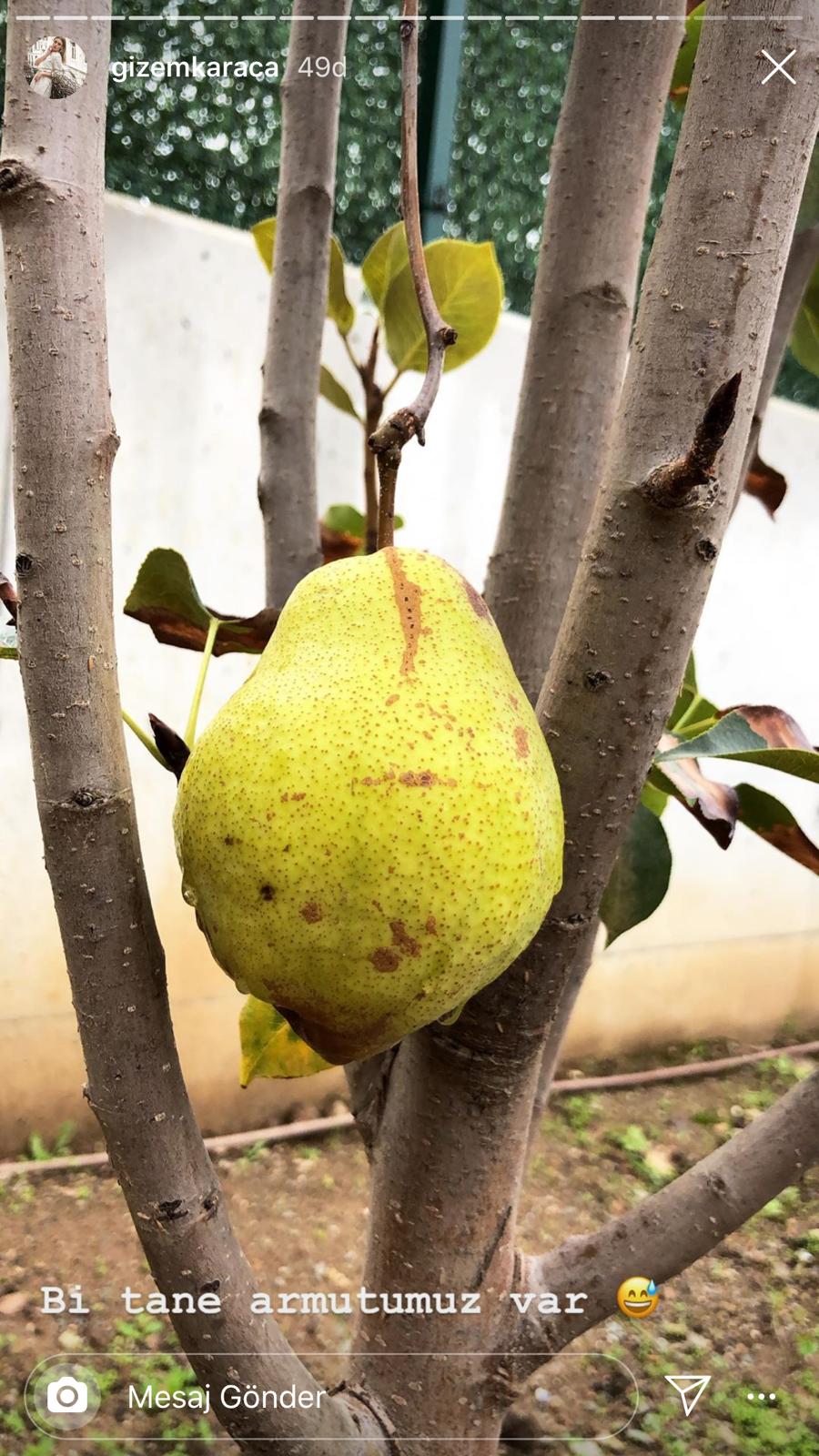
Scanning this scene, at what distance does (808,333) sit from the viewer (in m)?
0.70

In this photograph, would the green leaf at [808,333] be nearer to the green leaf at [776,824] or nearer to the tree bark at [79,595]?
the green leaf at [776,824]

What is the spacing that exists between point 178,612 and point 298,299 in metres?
0.22

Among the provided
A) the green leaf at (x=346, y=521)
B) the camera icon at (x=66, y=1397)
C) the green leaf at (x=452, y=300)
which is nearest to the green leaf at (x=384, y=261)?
the green leaf at (x=452, y=300)

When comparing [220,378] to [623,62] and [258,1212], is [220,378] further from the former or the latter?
[258,1212]

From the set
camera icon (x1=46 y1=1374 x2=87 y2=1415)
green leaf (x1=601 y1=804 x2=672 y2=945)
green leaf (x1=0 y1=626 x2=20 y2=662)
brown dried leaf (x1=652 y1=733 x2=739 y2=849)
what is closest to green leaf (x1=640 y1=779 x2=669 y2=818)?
green leaf (x1=601 y1=804 x2=672 y2=945)

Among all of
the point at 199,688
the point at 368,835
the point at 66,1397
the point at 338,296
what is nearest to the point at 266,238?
the point at 338,296

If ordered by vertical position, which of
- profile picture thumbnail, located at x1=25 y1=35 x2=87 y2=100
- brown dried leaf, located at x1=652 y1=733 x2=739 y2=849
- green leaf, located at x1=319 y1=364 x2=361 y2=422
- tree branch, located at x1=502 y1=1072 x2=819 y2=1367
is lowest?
tree branch, located at x1=502 y1=1072 x2=819 y2=1367

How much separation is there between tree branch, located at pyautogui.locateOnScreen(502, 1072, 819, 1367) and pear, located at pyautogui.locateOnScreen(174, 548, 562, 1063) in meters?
0.31

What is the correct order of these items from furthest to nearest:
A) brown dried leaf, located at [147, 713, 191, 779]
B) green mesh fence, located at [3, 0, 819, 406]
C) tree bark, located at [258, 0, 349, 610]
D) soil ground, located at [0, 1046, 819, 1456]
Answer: green mesh fence, located at [3, 0, 819, 406] → soil ground, located at [0, 1046, 819, 1456] → tree bark, located at [258, 0, 349, 610] → brown dried leaf, located at [147, 713, 191, 779]

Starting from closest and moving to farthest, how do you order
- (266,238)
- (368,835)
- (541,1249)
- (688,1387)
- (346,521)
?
(368,835) < (688,1387) < (266,238) < (346,521) < (541,1249)

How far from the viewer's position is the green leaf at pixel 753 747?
0.43 meters

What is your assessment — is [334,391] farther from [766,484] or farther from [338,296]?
[766,484]

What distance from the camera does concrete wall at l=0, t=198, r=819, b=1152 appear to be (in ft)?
3.76

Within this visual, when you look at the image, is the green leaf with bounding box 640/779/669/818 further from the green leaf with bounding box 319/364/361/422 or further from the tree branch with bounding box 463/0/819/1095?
the green leaf with bounding box 319/364/361/422
